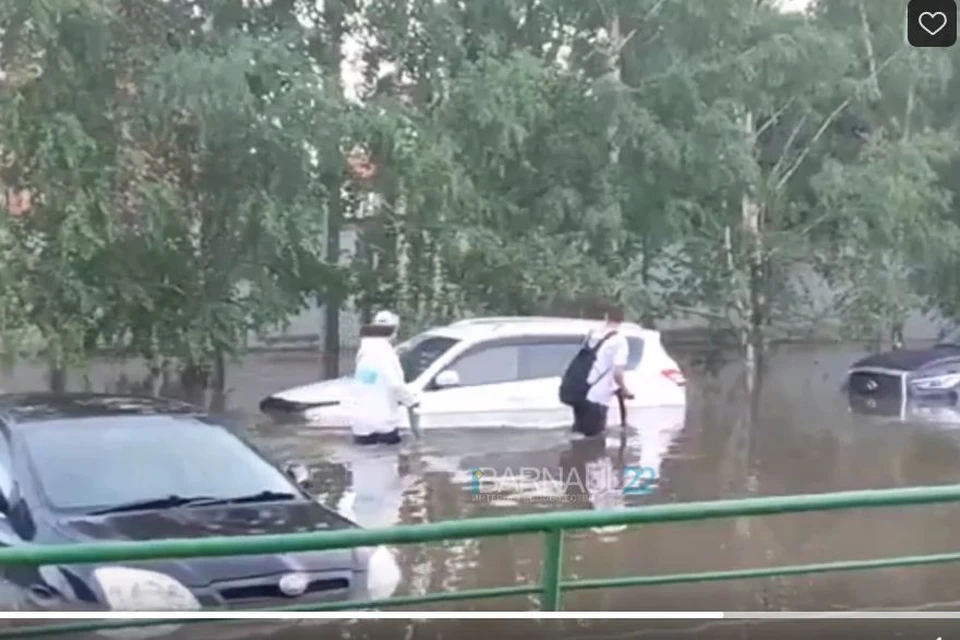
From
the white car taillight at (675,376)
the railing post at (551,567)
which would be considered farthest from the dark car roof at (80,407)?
the white car taillight at (675,376)

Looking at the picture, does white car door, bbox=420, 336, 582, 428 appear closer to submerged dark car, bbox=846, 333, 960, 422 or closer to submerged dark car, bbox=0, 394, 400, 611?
submerged dark car, bbox=846, 333, 960, 422

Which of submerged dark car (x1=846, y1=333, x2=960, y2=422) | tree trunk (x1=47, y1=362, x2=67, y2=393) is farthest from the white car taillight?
tree trunk (x1=47, y1=362, x2=67, y2=393)

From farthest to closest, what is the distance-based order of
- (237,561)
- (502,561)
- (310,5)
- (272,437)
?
1. (310,5)
2. (272,437)
3. (502,561)
4. (237,561)

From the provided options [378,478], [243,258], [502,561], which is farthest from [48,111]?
[502,561]

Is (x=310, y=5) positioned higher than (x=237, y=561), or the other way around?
(x=310, y=5)

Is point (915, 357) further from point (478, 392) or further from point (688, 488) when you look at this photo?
point (478, 392)

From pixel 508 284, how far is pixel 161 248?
2.11 m

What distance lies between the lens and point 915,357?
912 centimetres

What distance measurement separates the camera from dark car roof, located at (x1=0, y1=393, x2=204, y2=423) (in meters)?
5.57

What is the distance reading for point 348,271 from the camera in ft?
27.0

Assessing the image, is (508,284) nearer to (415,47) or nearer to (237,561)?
(415,47)

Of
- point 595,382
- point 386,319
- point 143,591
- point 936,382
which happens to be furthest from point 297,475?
point 936,382

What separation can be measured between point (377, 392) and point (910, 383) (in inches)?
137

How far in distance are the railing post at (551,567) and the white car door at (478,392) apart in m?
4.09
